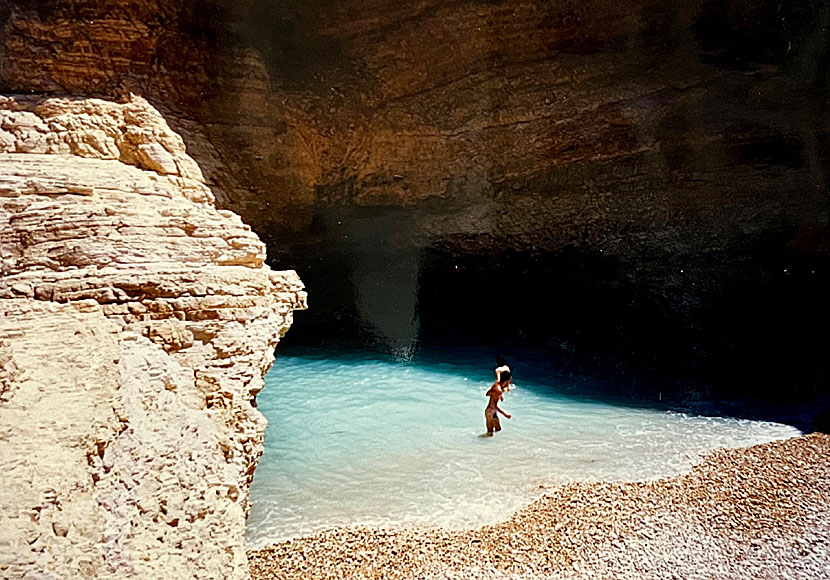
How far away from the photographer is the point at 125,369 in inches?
142

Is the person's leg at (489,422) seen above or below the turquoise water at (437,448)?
above

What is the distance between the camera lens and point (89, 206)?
4590 millimetres

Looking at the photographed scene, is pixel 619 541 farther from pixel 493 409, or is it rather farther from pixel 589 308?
pixel 589 308

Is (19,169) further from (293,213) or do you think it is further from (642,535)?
(293,213)

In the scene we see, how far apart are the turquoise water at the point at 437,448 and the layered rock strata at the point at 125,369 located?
182cm

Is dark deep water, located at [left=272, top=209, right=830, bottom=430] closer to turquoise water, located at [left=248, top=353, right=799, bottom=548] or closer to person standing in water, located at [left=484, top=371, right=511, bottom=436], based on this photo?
turquoise water, located at [left=248, top=353, right=799, bottom=548]

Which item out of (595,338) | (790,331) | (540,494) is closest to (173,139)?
(540,494)

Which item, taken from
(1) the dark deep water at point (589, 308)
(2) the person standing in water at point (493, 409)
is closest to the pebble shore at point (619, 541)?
(2) the person standing in water at point (493, 409)

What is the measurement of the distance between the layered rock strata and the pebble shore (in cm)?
116

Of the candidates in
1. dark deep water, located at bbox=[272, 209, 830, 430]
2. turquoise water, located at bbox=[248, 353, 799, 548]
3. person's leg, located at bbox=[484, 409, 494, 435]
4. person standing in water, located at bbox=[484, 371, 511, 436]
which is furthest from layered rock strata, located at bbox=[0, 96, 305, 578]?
dark deep water, located at bbox=[272, 209, 830, 430]

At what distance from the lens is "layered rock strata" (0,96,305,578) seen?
104 inches

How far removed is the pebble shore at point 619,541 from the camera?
4.12m

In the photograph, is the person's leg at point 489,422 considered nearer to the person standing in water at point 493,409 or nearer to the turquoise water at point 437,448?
the person standing in water at point 493,409

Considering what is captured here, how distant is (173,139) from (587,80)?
28.7ft
